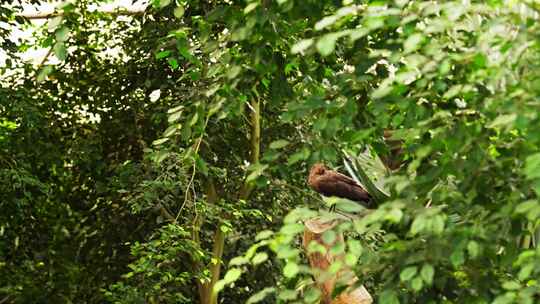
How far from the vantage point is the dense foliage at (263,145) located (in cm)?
214

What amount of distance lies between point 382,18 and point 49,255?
471 cm

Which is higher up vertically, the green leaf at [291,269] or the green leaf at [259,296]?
the green leaf at [291,269]

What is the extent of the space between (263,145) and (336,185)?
185 cm

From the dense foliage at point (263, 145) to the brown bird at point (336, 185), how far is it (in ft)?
0.31

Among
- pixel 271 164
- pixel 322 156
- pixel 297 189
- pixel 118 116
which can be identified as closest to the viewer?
pixel 322 156

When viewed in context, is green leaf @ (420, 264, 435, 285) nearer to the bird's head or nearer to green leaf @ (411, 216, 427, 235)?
green leaf @ (411, 216, 427, 235)

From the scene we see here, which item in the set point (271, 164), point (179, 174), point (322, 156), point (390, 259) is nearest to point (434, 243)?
point (390, 259)

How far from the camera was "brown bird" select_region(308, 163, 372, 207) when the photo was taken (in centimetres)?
420

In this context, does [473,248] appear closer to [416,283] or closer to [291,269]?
[416,283]

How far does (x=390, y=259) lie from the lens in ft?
7.41

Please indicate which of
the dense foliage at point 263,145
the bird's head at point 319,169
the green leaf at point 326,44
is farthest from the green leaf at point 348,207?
the bird's head at point 319,169

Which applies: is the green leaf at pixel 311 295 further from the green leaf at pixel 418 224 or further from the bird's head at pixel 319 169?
the bird's head at pixel 319 169

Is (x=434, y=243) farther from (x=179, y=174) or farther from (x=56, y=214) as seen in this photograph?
A: (x=56, y=214)

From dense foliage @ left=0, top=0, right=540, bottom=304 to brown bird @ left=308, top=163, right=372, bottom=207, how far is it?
95mm
